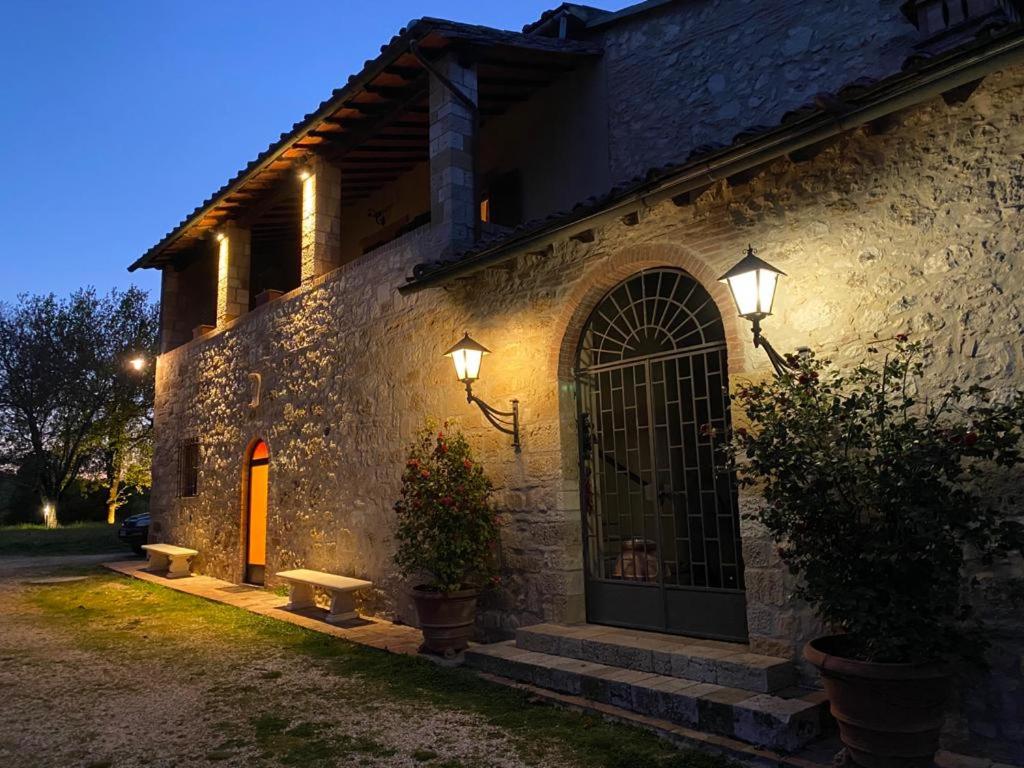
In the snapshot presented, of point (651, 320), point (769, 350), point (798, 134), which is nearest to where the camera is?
point (798, 134)

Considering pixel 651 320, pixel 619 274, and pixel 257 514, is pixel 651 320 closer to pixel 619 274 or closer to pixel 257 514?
pixel 619 274

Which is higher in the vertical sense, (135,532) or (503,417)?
(503,417)

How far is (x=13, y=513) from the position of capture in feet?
92.7

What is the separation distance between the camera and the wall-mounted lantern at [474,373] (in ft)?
21.7

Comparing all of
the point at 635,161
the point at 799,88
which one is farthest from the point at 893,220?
the point at 635,161

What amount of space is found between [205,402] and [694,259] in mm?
10204

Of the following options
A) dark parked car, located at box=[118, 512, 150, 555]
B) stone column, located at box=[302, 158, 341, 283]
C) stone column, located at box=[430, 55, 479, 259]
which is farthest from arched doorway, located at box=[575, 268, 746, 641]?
dark parked car, located at box=[118, 512, 150, 555]

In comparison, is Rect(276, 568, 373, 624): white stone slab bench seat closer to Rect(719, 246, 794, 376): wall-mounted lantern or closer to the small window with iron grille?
the small window with iron grille

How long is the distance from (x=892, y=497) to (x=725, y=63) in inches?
235

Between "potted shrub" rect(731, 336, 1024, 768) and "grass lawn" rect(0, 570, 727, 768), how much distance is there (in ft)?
2.95

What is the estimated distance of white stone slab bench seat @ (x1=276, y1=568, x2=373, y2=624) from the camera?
8156 mm

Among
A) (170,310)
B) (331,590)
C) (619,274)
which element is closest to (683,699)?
(619,274)

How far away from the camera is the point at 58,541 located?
2055 cm

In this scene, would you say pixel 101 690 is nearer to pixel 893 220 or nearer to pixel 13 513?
pixel 893 220
